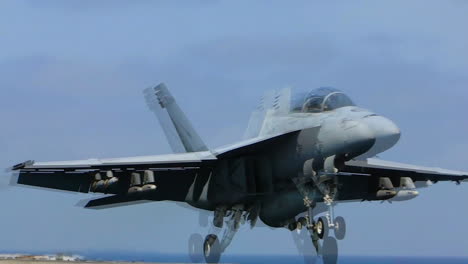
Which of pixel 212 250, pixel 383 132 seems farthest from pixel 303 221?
pixel 383 132

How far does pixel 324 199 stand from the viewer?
2127cm

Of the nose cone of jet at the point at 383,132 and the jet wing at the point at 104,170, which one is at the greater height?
the nose cone of jet at the point at 383,132

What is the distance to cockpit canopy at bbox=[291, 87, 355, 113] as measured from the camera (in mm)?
21375

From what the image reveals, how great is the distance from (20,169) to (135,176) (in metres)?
3.21

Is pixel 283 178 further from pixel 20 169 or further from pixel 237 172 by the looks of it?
pixel 20 169

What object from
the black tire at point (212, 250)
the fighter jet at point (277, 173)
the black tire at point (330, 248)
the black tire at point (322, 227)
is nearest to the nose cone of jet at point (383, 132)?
the fighter jet at point (277, 173)

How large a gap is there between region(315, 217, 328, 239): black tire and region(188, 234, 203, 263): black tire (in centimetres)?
536

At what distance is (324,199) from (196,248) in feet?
19.5

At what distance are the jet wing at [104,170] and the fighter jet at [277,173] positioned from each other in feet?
0.10

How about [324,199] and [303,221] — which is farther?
[303,221]

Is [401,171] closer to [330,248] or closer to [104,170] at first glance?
[330,248]

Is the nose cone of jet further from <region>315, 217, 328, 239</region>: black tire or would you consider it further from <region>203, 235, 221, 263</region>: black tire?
<region>203, 235, 221, 263</region>: black tire

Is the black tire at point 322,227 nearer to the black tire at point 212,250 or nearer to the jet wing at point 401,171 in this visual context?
the jet wing at point 401,171

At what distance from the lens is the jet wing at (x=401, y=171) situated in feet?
80.0
